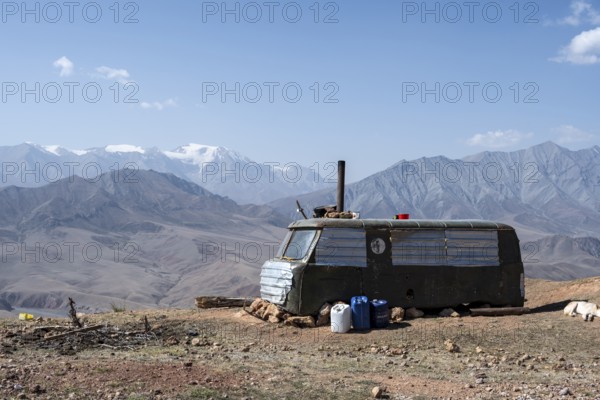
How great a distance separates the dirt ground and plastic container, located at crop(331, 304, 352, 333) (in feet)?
0.75

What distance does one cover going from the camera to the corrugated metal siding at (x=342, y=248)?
14.9 meters

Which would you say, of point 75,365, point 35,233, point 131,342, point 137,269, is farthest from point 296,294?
point 35,233

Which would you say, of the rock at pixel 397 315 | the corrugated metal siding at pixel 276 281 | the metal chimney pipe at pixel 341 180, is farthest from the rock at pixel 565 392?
the metal chimney pipe at pixel 341 180

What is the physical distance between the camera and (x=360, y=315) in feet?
45.1

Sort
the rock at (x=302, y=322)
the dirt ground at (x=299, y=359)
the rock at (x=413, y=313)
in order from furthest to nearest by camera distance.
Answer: the rock at (x=413, y=313) → the rock at (x=302, y=322) → the dirt ground at (x=299, y=359)

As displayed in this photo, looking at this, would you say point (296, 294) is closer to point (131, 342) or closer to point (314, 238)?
point (314, 238)

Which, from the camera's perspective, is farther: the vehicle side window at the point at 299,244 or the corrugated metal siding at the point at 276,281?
the vehicle side window at the point at 299,244

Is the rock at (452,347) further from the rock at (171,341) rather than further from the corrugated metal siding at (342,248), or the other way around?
the rock at (171,341)

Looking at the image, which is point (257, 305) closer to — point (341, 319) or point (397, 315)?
point (341, 319)

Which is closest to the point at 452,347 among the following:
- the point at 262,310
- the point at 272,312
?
the point at 272,312

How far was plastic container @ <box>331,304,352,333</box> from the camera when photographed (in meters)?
13.6

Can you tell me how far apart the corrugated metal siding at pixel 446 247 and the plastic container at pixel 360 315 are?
1841mm

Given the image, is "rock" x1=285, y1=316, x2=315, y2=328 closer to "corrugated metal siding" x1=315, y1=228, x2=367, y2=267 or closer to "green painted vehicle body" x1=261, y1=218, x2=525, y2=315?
"green painted vehicle body" x1=261, y1=218, x2=525, y2=315

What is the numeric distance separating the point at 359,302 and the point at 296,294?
155 cm
